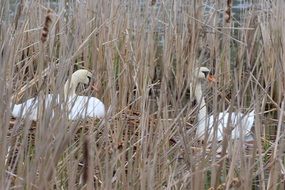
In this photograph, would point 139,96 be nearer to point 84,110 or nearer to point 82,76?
point 84,110

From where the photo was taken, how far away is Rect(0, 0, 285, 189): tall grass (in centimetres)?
207

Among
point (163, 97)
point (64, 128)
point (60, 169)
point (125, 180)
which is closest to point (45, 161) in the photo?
point (64, 128)

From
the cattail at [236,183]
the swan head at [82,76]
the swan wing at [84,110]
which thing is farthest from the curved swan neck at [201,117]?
the swan head at [82,76]

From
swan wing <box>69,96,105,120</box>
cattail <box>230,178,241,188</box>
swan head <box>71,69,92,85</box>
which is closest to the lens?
cattail <box>230,178,241,188</box>

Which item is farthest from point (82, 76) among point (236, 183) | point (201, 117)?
point (236, 183)

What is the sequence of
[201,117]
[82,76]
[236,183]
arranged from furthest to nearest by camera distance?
[82,76] → [201,117] → [236,183]

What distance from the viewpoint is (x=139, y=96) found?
3842mm

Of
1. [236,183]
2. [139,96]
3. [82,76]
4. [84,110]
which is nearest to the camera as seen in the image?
[236,183]

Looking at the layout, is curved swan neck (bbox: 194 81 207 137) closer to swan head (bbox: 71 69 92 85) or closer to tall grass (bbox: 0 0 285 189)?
tall grass (bbox: 0 0 285 189)

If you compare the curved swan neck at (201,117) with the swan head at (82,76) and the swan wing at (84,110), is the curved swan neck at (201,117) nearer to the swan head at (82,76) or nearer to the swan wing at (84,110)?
the swan wing at (84,110)

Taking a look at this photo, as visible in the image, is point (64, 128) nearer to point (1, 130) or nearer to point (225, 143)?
point (1, 130)

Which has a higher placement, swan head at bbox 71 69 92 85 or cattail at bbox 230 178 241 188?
swan head at bbox 71 69 92 85

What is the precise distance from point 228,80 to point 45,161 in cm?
302

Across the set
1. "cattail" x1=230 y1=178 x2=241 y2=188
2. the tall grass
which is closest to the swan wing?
the tall grass
